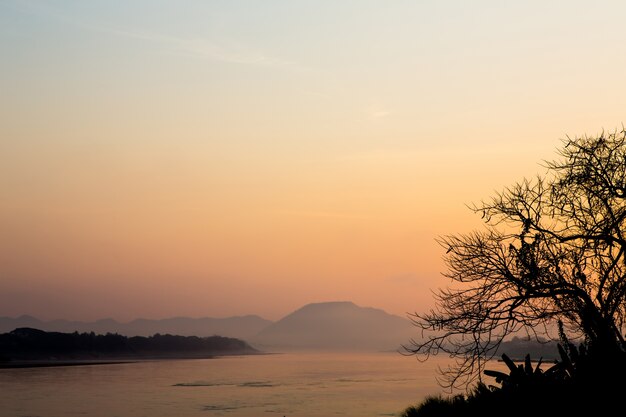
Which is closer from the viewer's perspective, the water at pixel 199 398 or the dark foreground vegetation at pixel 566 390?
the dark foreground vegetation at pixel 566 390

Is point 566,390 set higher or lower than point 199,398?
higher

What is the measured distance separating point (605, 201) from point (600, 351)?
5.20m

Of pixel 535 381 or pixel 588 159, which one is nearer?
pixel 535 381

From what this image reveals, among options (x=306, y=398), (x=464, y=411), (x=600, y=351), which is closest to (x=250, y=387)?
(x=306, y=398)

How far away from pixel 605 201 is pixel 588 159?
1417 mm

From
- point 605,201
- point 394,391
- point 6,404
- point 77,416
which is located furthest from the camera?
point 394,391

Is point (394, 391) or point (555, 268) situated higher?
point (555, 268)

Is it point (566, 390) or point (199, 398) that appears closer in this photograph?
point (566, 390)

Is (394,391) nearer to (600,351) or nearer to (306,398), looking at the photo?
(306,398)

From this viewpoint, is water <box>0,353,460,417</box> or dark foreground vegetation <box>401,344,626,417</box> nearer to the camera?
dark foreground vegetation <box>401,344,626,417</box>

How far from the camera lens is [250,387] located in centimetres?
8006

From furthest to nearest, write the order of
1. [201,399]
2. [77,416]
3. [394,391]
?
[394,391] < [201,399] < [77,416]

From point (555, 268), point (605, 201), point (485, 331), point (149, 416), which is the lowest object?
point (149, 416)

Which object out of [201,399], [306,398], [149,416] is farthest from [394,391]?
[149,416]
